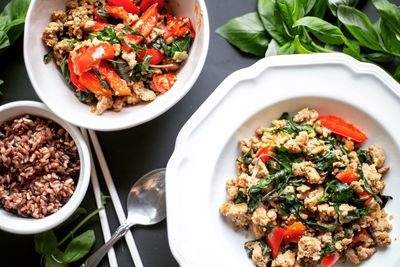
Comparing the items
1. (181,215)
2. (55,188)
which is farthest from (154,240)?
(55,188)

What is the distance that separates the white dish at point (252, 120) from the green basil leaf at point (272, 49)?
26 cm

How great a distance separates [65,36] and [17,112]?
44 cm

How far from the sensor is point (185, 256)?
7.69ft

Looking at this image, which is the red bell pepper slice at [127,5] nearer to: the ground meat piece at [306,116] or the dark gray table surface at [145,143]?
the dark gray table surface at [145,143]

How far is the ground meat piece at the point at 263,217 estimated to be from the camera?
2.33 meters

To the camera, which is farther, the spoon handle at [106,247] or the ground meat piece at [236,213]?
the spoon handle at [106,247]

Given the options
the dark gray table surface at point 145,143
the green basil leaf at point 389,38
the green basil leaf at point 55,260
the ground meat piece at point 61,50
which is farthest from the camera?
the dark gray table surface at point 145,143

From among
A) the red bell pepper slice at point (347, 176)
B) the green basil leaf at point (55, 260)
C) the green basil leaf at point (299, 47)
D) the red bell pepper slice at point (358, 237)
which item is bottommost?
the green basil leaf at point (55, 260)

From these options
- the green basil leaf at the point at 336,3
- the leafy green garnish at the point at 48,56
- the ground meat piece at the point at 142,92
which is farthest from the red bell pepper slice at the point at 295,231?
the leafy green garnish at the point at 48,56

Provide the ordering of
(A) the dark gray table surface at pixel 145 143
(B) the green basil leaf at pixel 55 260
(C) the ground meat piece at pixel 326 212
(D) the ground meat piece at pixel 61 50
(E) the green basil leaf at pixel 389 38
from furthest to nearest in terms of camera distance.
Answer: (A) the dark gray table surface at pixel 145 143 → (B) the green basil leaf at pixel 55 260 → (E) the green basil leaf at pixel 389 38 → (D) the ground meat piece at pixel 61 50 → (C) the ground meat piece at pixel 326 212

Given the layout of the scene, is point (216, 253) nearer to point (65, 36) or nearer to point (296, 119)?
point (296, 119)

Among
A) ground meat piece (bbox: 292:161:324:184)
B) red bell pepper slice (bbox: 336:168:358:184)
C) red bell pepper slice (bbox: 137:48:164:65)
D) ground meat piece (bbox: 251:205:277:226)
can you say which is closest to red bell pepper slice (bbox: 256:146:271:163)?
ground meat piece (bbox: 292:161:324:184)

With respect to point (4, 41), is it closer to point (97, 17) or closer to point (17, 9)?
point (17, 9)

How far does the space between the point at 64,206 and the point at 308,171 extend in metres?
1.18
